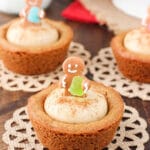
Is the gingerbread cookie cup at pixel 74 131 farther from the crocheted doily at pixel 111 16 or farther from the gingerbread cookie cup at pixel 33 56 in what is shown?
the crocheted doily at pixel 111 16

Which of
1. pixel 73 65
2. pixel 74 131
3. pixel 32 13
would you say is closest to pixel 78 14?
pixel 32 13

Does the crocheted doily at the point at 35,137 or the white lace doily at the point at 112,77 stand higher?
the white lace doily at the point at 112,77

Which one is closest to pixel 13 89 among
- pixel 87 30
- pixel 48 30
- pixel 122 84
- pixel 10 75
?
pixel 10 75

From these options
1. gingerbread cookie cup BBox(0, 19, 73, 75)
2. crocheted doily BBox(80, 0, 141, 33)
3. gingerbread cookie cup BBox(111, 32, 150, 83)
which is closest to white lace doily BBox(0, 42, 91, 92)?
gingerbread cookie cup BBox(0, 19, 73, 75)

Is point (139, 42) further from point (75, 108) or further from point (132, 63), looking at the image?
point (75, 108)

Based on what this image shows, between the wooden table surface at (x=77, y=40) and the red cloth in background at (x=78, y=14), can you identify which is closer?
the wooden table surface at (x=77, y=40)

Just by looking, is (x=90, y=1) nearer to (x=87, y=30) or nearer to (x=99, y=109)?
(x=87, y=30)

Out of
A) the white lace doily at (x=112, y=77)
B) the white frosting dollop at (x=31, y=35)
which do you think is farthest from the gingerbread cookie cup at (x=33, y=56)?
the white lace doily at (x=112, y=77)
